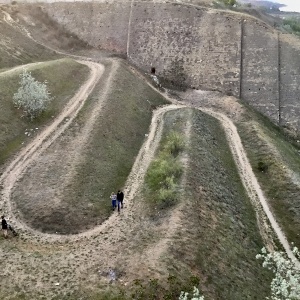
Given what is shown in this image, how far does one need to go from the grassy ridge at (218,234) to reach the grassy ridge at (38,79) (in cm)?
1638

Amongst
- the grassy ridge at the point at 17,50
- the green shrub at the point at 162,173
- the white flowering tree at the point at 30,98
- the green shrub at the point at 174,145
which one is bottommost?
the green shrub at the point at 162,173

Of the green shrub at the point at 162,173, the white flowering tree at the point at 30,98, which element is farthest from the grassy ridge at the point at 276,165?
the white flowering tree at the point at 30,98

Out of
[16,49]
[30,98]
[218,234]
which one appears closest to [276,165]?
[218,234]

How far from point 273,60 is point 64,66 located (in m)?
32.4

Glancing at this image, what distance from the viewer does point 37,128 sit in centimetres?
4531

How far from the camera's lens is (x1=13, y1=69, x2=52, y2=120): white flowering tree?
151 ft

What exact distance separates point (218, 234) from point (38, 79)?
32.1m

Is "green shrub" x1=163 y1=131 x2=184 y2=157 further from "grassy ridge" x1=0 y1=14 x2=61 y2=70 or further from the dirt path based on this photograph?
"grassy ridge" x1=0 y1=14 x2=61 y2=70

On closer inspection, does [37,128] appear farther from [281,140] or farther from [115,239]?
[281,140]

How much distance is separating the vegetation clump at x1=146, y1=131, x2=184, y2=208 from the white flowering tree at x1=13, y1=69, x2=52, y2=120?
46.3 feet

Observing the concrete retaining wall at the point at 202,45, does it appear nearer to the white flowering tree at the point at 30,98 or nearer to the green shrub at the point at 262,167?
the green shrub at the point at 262,167

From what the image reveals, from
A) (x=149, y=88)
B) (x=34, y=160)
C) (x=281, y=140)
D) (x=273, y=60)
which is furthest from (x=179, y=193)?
(x=273, y=60)

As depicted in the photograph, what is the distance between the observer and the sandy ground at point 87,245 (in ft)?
79.2

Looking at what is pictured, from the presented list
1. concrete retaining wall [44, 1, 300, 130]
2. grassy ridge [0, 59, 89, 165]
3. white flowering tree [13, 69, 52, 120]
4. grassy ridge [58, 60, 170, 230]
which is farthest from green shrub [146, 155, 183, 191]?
concrete retaining wall [44, 1, 300, 130]
